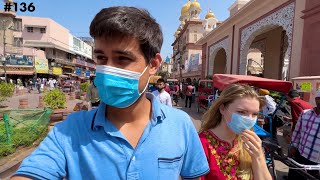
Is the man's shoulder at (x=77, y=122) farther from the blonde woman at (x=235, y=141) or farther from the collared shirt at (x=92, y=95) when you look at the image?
the collared shirt at (x=92, y=95)

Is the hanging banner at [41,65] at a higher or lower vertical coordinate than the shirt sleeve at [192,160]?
higher

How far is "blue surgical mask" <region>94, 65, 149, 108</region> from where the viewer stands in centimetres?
124

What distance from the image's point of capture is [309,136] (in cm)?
371

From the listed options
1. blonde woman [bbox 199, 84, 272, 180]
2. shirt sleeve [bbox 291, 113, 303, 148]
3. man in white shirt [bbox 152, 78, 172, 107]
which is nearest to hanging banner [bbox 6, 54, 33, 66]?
man in white shirt [bbox 152, 78, 172, 107]

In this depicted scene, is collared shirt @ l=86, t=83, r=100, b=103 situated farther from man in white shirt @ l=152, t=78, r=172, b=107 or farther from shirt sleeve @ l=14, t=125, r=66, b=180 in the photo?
shirt sleeve @ l=14, t=125, r=66, b=180

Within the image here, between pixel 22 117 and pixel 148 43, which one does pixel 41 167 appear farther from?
pixel 22 117

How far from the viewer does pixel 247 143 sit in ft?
5.97

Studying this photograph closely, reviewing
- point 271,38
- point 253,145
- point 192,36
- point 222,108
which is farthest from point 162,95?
point 192,36

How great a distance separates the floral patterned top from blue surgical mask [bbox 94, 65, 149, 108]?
0.97 metres

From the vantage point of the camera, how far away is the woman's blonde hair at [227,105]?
6.43 feet

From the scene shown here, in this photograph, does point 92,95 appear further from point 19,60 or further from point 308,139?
point 19,60

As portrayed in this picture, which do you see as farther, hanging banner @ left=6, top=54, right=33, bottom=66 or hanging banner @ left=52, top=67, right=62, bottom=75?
hanging banner @ left=52, top=67, right=62, bottom=75

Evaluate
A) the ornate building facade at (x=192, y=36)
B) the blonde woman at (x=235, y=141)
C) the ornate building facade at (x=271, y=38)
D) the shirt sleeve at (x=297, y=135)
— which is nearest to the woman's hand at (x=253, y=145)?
the blonde woman at (x=235, y=141)

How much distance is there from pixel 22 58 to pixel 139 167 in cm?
3820
